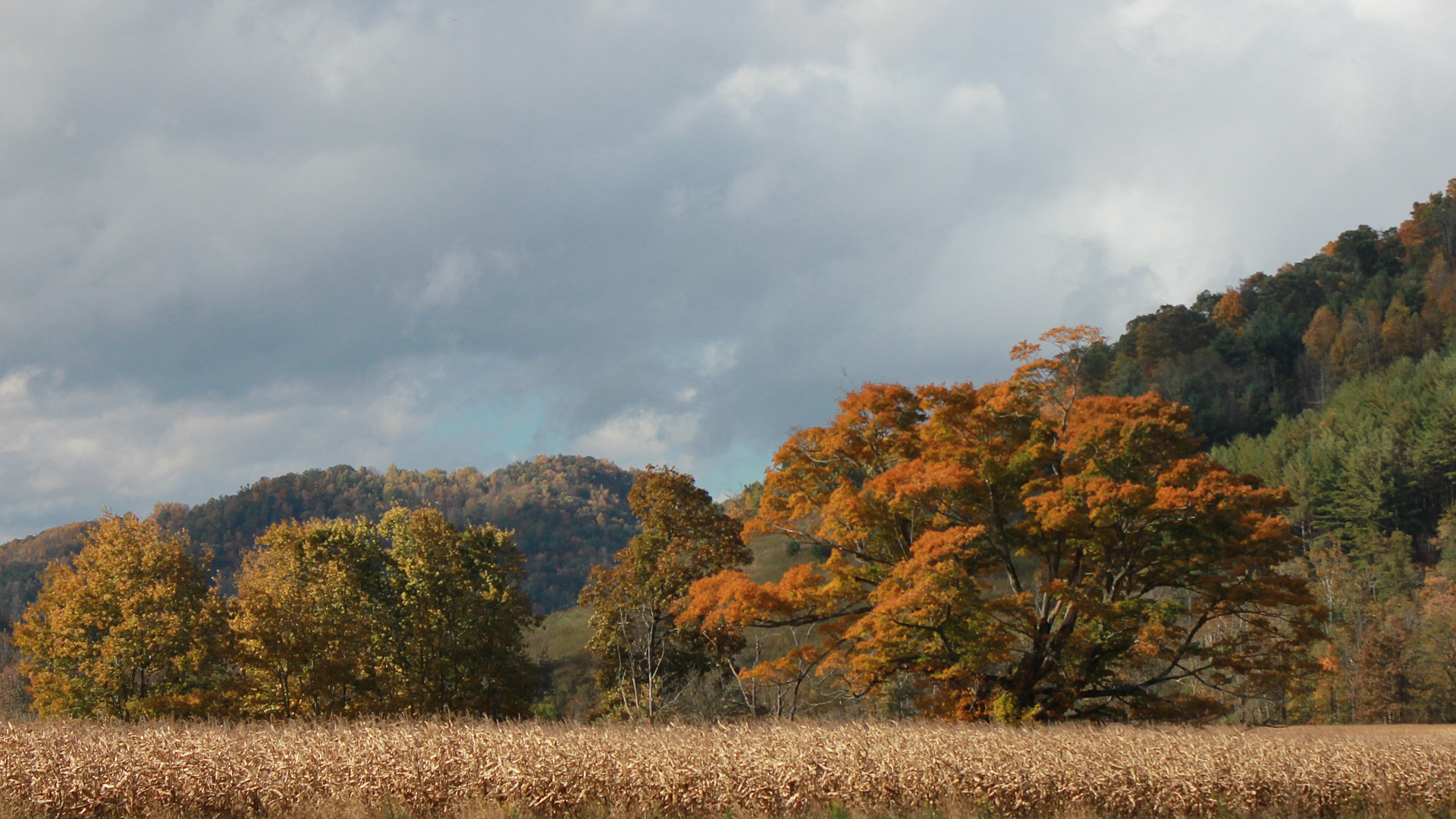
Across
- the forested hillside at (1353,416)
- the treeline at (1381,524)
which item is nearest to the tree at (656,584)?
the forested hillside at (1353,416)

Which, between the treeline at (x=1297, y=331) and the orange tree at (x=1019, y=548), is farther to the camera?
the treeline at (x=1297, y=331)

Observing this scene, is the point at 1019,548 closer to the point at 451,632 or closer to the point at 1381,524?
the point at 451,632

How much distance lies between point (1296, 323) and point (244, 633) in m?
144

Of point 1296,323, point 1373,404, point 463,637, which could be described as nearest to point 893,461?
point 463,637

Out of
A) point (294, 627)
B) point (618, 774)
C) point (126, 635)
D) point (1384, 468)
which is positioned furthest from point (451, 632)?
point (1384, 468)

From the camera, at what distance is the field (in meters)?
14.7

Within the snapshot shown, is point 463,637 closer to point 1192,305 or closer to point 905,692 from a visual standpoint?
point 905,692

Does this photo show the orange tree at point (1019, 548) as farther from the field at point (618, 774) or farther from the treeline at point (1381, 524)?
the treeline at point (1381, 524)

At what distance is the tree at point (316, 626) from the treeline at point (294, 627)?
0.07 meters

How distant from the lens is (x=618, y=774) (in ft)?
49.4

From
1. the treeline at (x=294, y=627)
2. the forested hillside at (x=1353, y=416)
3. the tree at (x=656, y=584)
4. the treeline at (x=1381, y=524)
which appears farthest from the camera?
the forested hillside at (x=1353, y=416)

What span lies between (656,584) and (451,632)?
34.7 feet

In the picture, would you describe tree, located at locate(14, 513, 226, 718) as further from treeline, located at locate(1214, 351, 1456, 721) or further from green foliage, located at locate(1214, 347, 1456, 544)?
green foliage, located at locate(1214, 347, 1456, 544)

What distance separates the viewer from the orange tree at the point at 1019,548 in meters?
27.3
